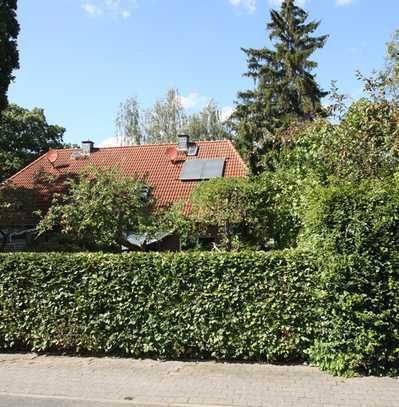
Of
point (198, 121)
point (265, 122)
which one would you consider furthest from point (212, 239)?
point (198, 121)

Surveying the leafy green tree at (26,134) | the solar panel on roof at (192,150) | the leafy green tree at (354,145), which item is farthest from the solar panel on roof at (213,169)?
the leafy green tree at (26,134)

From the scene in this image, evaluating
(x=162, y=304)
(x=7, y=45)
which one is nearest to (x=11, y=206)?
(x=7, y=45)

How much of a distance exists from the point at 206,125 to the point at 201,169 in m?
17.8

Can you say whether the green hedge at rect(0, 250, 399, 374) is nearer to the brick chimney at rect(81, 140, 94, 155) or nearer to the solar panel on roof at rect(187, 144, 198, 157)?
the solar panel on roof at rect(187, 144, 198, 157)

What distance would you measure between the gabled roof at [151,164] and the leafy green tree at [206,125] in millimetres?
13475

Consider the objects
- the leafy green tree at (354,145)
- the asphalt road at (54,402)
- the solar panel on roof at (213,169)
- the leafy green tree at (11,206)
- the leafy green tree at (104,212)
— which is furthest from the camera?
the solar panel on roof at (213,169)

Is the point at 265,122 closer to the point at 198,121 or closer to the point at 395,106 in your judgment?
the point at 198,121

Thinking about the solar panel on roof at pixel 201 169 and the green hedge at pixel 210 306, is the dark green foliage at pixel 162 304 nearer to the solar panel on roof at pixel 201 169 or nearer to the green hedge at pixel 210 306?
the green hedge at pixel 210 306

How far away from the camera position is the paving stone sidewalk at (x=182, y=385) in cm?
616

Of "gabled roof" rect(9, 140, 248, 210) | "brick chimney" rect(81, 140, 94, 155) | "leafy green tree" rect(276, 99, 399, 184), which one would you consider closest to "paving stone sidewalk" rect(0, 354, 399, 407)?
"leafy green tree" rect(276, 99, 399, 184)

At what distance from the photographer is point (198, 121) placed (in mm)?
43312

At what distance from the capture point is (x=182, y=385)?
22.4ft

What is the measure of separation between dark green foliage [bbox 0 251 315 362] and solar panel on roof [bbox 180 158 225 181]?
56.2 feet

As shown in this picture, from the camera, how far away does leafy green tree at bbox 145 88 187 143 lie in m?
43.5
